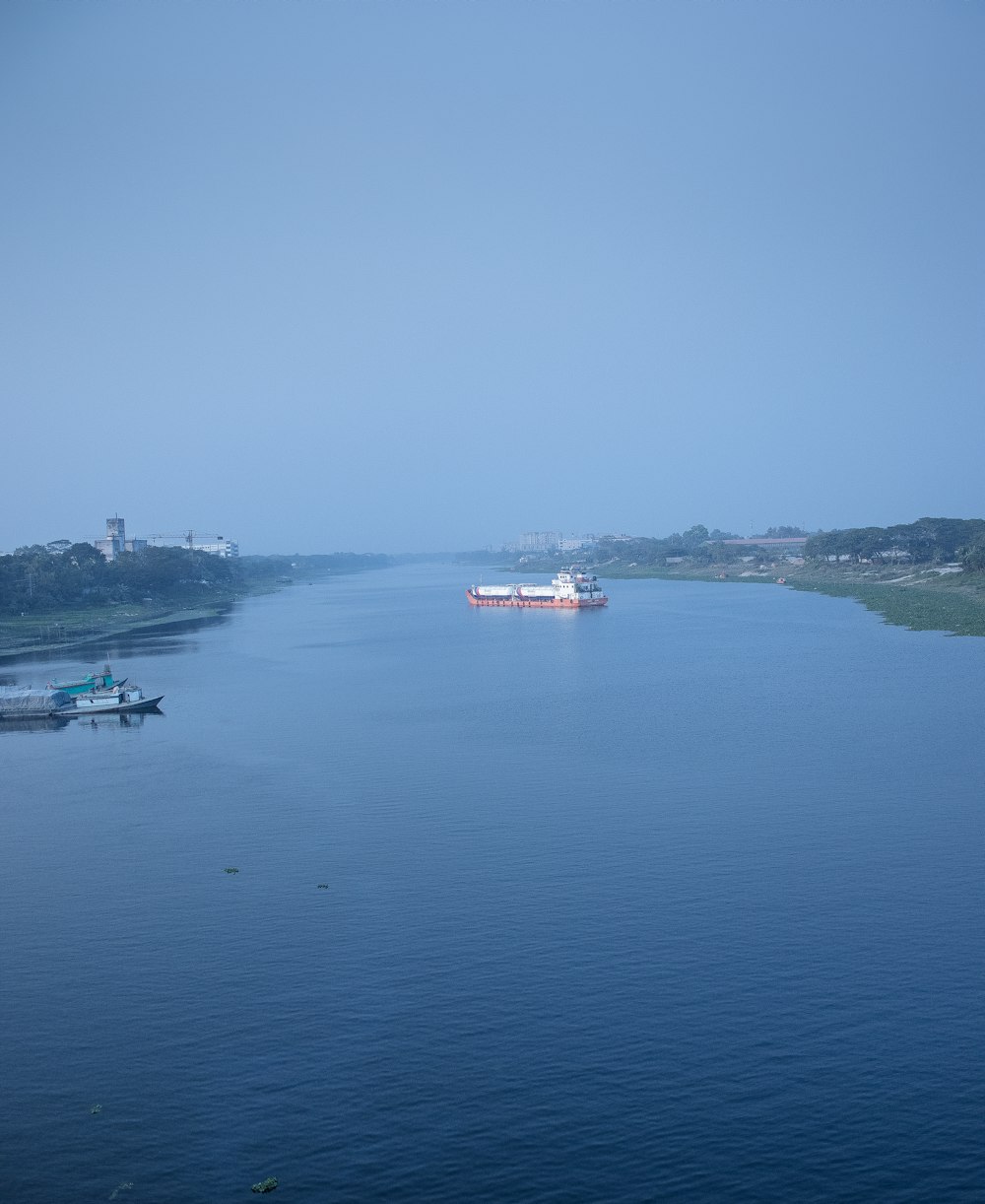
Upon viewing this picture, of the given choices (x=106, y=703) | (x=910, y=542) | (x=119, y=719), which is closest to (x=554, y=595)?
(x=910, y=542)

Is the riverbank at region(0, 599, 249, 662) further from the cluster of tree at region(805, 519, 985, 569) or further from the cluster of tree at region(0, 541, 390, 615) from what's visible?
the cluster of tree at region(805, 519, 985, 569)

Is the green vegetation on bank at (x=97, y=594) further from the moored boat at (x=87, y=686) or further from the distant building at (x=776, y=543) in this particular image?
the distant building at (x=776, y=543)

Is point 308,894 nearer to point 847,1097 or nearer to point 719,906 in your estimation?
point 719,906

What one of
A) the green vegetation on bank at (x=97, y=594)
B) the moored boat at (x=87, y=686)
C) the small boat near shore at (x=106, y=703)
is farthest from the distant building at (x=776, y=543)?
the small boat near shore at (x=106, y=703)

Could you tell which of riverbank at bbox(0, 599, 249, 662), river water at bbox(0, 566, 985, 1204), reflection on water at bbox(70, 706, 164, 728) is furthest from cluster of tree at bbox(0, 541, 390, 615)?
river water at bbox(0, 566, 985, 1204)

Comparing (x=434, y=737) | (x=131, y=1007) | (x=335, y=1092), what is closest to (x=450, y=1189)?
(x=335, y=1092)
